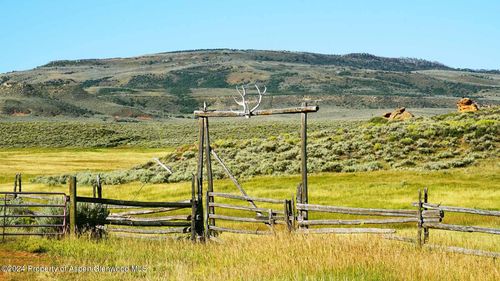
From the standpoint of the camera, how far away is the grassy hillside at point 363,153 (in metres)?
39.8

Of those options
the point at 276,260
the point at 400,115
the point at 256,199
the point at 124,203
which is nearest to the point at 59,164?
the point at 400,115

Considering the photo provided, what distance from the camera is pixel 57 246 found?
51.0 ft

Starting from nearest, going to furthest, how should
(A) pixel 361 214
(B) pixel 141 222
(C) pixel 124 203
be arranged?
(A) pixel 361 214, (C) pixel 124 203, (B) pixel 141 222

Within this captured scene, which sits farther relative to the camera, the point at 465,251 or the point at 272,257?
the point at 465,251

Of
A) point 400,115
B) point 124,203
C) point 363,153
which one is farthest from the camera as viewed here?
point 400,115

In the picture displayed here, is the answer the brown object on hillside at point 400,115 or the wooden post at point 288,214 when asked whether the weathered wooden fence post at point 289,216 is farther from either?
the brown object on hillside at point 400,115

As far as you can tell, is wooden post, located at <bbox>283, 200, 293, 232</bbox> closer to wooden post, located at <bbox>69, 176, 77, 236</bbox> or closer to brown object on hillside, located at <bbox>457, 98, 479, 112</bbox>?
wooden post, located at <bbox>69, 176, 77, 236</bbox>

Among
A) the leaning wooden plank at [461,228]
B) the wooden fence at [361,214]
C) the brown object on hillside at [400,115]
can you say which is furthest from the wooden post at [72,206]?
the brown object on hillside at [400,115]

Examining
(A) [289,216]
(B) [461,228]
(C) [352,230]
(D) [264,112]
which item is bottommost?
(C) [352,230]

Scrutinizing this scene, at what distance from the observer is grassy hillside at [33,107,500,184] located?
39781 millimetres

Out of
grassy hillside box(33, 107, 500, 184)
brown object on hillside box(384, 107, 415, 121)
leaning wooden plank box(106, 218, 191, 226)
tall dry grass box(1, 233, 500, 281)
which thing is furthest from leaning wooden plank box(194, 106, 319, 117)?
brown object on hillside box(384, 107, 415, 121)

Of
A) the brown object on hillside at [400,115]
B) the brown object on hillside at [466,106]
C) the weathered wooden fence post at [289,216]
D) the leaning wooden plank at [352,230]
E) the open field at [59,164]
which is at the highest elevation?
the brown object on hillside at [466,106]

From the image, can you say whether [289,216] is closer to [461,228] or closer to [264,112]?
[264,112]

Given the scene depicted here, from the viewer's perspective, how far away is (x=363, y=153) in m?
43.1
